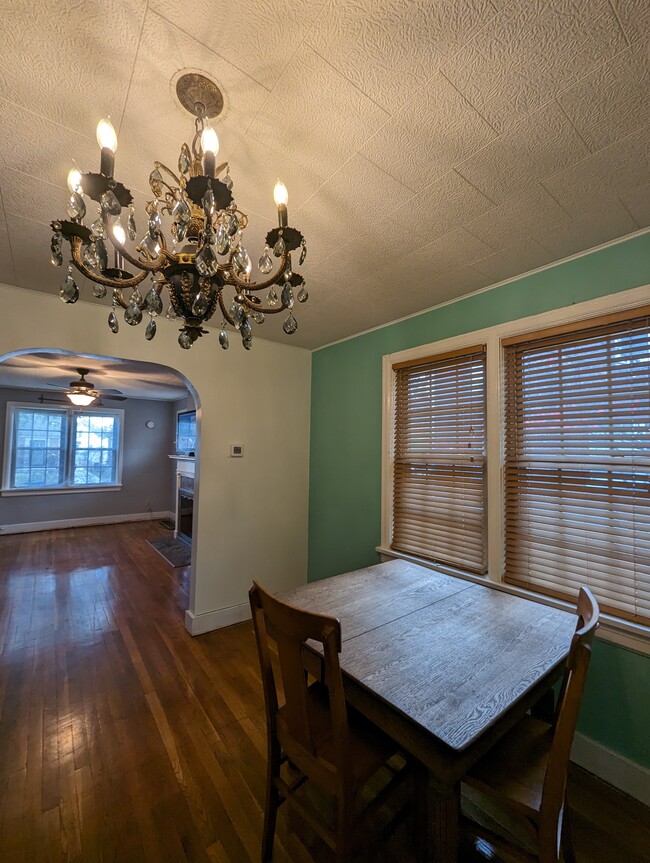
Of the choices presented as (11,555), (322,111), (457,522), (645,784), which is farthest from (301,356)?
(11,555)

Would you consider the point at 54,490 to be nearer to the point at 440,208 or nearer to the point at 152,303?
the point at 152,303

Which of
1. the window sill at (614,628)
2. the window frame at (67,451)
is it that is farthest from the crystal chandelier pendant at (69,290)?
the window frame at (67,451)

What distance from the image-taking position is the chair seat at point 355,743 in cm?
111

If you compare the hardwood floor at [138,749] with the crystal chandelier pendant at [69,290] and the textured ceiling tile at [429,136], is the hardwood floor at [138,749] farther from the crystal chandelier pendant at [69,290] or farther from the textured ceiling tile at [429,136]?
the textured ceiling tile at [429,136]

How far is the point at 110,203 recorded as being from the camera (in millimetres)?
818

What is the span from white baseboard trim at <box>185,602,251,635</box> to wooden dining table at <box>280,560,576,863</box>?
1563 mm

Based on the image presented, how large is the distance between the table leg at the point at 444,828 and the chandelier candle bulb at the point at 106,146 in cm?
189

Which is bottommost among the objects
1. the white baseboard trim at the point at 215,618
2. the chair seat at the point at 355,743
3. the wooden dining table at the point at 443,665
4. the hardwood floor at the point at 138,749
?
the hardwood floor at the point at 138,749

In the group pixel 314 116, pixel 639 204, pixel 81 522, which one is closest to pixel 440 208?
pixel 314 116

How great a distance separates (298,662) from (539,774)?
2.83 ft

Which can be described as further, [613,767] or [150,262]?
[613,767]

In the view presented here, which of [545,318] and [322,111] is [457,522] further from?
[322,111]

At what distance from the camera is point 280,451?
11.1ft

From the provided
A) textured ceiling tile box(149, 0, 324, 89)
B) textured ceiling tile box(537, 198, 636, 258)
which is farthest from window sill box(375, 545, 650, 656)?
textured ceiling tile box(149, 0, 324, 89)
